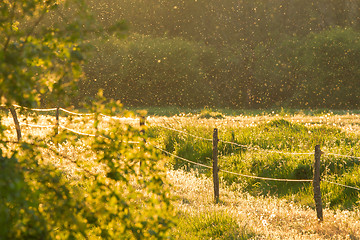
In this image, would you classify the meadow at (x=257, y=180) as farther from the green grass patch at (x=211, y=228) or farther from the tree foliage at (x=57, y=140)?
the tree foliage at (x=57, y=140)

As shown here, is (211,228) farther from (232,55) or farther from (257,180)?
(232,55)

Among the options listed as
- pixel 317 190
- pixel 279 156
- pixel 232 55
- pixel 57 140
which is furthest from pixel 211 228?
pixel 232 55

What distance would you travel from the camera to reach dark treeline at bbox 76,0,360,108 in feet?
141

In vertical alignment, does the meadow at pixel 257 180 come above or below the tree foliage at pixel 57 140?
below

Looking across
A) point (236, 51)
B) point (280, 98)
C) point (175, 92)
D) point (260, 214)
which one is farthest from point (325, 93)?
point (260, 214)

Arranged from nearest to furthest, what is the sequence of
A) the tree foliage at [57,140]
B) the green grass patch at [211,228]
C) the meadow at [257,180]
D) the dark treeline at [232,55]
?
the tree foliage at [57,140]
the green grass patch at [211,228]
the meadow at [257,180]
the dark treeline at [232,55]

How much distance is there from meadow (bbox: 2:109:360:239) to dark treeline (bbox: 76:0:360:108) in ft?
85.4

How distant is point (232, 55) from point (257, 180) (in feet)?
114

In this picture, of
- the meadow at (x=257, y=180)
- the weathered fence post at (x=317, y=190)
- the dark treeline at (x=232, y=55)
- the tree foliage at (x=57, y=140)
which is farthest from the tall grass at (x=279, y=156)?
the dark treeline at (x=232, y=55)

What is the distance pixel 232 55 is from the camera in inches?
1797

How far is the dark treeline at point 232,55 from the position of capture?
141 ft

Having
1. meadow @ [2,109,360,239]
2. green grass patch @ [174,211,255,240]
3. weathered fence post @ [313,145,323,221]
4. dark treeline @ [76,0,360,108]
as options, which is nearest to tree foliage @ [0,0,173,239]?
meadow @ [2,109,360,239]

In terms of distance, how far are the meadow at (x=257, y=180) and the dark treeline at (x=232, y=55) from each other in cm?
2602

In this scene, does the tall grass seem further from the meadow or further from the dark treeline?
the dark treeline
